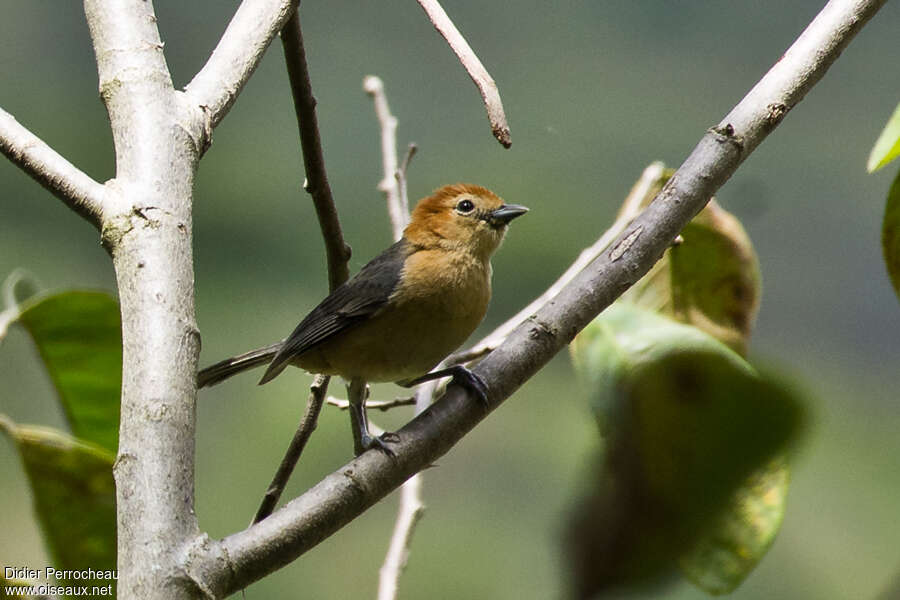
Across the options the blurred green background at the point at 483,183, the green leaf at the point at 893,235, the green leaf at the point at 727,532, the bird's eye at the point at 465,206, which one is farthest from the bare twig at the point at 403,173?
the blurred green background at the point at 483,183

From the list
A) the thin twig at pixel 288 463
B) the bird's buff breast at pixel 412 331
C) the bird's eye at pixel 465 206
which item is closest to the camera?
the thin twig at pixel 288 463

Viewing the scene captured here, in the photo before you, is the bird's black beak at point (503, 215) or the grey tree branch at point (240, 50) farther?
the bird's black beak at point (503, 215)

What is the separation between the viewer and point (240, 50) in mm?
1428

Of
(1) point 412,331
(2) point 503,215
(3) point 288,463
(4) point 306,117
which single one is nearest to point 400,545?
(3) point 288,463

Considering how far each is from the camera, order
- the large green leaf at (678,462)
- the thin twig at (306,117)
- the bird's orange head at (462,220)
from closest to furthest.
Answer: the large green leaf at (678,462)
the thin twig at (306,117)
the bird's orange head at (462,220)

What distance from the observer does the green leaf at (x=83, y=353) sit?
71.5 inches

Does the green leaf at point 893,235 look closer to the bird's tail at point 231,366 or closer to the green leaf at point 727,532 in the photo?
the green leaf at point 727,532

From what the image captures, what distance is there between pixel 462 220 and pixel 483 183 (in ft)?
13.0

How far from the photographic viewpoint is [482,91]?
1.14 metres

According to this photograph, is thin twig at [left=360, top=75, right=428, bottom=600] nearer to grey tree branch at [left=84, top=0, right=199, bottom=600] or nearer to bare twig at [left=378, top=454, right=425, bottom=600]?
bare twig at [left=378, top=454, right=425, bottom=600]

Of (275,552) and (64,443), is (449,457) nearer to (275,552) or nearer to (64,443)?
(64,443)

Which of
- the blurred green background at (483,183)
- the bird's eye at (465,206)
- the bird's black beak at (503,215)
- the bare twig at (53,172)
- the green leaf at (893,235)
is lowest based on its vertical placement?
the green leaf at (893,235)

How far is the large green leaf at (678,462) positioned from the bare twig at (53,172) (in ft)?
3.13

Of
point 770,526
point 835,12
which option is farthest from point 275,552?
point 835,12
